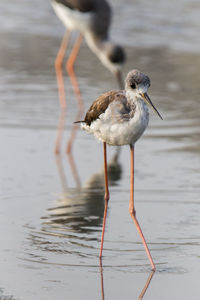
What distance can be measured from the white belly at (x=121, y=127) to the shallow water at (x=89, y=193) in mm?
762

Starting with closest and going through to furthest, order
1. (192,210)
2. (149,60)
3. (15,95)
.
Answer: (192,210) → (15,95) → (149,60)

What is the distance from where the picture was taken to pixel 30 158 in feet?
24.5

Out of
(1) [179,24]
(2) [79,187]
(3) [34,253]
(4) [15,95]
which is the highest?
(3) [34,253]

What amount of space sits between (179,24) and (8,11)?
3.68 metres

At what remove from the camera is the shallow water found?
462 centimetres

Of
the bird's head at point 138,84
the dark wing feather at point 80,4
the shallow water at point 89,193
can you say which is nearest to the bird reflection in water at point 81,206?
the shallow water at point 89,193

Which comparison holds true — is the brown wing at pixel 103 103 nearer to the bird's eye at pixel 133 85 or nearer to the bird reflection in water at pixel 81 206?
the bird's eye at pixel 133 85

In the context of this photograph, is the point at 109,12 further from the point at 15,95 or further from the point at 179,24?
the point at 179,24

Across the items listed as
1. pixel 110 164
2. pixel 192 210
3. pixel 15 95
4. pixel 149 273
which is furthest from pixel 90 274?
pixel 15 95

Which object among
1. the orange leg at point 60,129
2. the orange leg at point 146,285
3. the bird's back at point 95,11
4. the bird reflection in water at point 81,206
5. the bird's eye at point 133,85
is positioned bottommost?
the orange leg at point 60,129

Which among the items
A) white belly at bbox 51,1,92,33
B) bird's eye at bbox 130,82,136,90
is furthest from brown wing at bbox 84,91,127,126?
white belly at bbox 51,1,92,33

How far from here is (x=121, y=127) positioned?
4.83m

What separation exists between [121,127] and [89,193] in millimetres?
1746

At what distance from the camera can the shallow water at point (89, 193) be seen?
4625 mm
